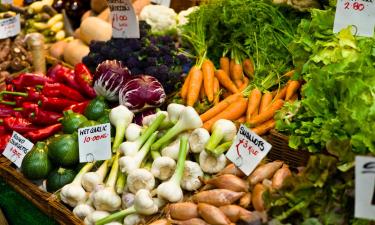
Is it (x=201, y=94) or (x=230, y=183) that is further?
(x=201, y=94)

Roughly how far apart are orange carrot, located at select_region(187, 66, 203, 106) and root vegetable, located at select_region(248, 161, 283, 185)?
79 centimetres

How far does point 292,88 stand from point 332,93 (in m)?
0.44

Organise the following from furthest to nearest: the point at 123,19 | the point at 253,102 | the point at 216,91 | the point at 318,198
A: 1. the point at 123,19
2. the point at 216,91
3. the point at 253,102
4. the point at 318,198

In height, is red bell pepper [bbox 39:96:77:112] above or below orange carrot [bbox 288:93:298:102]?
below

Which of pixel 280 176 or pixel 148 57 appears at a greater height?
pixel 148 57

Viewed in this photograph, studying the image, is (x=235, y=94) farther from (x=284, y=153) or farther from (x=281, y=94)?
(x=284, y=153)

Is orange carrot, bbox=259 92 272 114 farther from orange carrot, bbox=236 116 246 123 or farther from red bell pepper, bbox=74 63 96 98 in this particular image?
red bell pepper, bbox=74 63 96 98

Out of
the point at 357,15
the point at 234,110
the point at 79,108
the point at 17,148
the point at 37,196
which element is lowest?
the point at 37,196

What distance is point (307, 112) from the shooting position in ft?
6.41

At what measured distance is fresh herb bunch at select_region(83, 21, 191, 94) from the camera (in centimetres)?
270

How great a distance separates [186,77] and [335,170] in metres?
1.42

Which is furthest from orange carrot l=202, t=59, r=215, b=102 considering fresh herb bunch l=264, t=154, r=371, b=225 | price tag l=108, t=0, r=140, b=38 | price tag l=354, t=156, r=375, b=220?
price tag l=354, t=156, r=375, b=220

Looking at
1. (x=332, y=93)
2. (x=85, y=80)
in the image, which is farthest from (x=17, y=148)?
(x=332, y=93)

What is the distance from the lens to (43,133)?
101 inches
